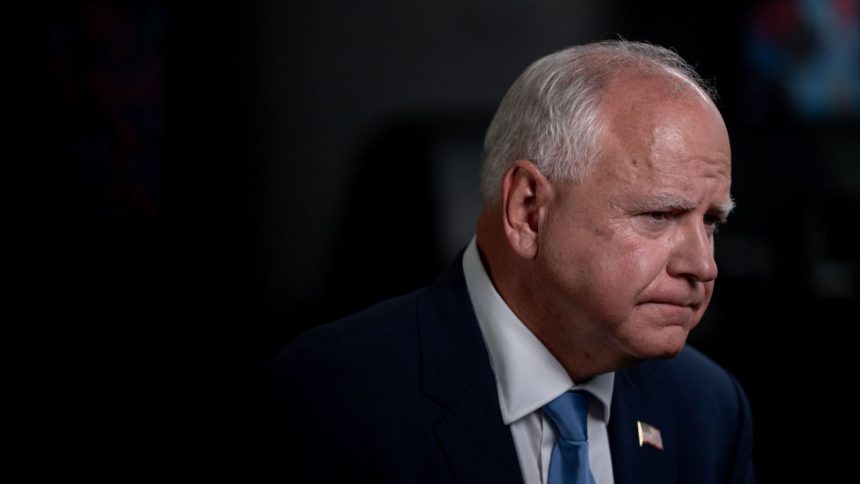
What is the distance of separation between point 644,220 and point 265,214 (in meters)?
2.12

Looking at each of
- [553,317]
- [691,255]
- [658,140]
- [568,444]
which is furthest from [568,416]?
[658,140]

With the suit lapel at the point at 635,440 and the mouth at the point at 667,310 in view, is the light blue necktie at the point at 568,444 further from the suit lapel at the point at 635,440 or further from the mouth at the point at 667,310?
the mouth at the point at 667,310

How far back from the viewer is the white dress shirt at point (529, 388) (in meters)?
1.57

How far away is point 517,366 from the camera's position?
1585 millimetres

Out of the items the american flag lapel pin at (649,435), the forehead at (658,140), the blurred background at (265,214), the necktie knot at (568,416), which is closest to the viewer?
the forehead at (658,140)

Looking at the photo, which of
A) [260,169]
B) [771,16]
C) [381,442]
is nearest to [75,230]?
[260,169]

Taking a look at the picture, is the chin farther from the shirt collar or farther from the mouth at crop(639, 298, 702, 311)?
the shirt collar

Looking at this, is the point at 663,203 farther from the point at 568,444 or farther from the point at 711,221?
the point at 568,444

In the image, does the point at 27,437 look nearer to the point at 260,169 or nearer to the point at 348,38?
the point at 260,169

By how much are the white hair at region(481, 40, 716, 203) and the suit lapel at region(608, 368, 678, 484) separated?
1.24 feet

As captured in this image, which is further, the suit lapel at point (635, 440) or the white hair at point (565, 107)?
the suit lapel at point (635, 440)

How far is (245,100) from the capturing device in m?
3.34

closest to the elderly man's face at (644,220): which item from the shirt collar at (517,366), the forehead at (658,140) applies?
the forehead at (658,140)

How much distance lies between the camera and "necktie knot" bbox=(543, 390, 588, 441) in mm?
1560
